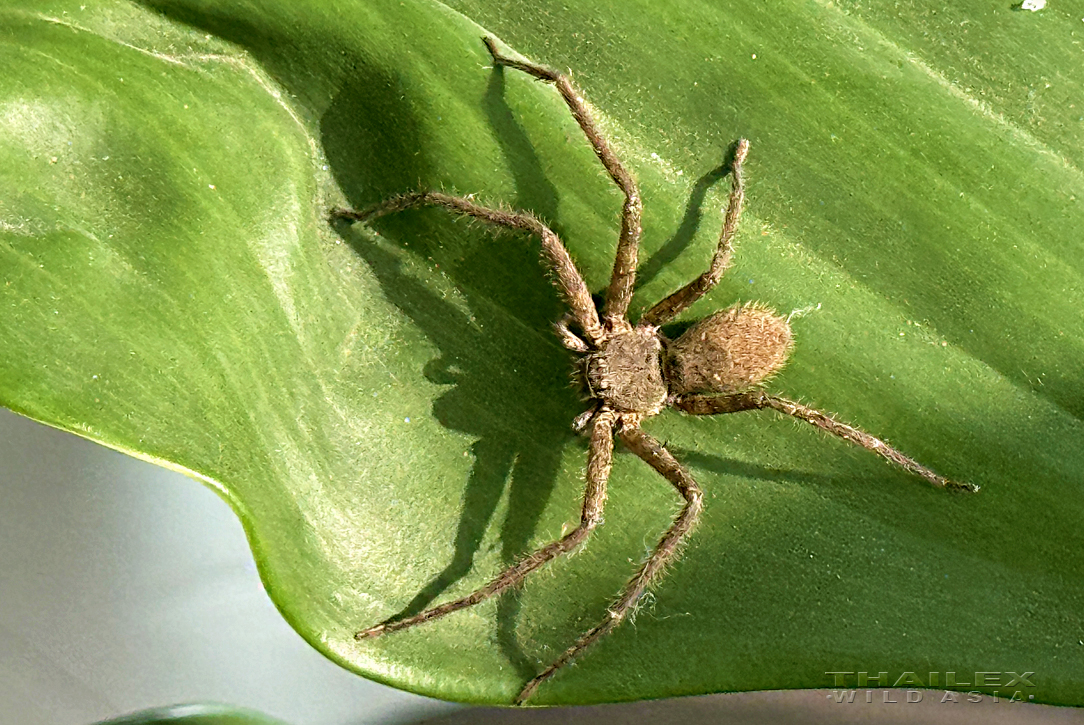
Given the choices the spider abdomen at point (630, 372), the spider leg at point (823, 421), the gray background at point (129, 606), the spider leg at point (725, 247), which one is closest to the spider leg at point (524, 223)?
the spider abdomen at point (630, 372)

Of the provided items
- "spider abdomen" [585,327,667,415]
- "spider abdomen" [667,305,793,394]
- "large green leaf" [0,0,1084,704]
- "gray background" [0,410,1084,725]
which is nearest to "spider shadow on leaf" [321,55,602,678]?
"large green leaf" [0,0,1084,704]

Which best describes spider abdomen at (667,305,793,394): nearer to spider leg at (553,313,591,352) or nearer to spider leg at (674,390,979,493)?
spider leg at (674,390,979,493)

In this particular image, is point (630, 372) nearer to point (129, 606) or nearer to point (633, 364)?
point (633, 364)

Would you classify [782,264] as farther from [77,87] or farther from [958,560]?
[77,87]

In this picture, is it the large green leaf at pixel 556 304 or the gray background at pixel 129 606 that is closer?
the large green leaf at pixel 556 304

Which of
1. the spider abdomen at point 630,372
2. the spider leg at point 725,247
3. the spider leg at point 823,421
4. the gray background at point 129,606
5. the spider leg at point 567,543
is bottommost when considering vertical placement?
the gray background at point 129,606

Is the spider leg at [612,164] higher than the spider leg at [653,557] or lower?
higher

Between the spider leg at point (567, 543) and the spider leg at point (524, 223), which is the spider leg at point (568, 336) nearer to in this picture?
the spider leg at point (524, 223)
